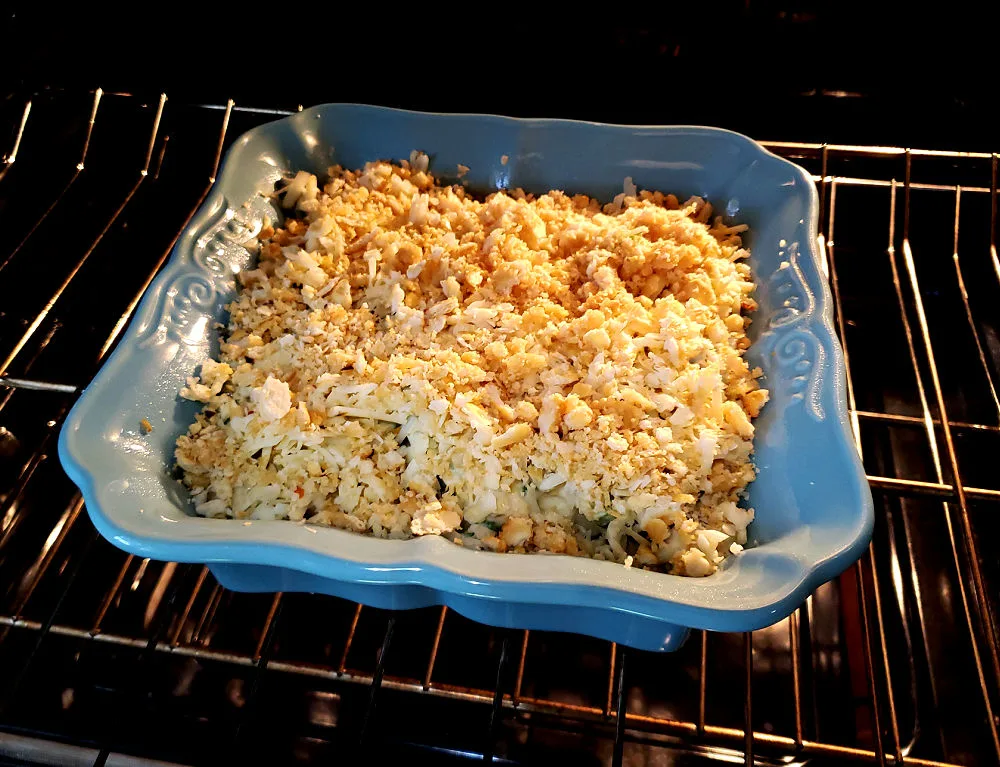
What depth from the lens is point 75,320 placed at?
923mm

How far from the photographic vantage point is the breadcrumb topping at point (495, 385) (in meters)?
0.62

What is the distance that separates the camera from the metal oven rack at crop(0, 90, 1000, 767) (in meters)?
0.65

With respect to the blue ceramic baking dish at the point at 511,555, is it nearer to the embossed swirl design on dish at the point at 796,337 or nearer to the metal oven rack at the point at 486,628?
the embossed swirl design on dish at the point at 796,337

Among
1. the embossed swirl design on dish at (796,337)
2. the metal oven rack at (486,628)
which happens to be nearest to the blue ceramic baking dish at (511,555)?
the embossed swirl design on dish at (796,337)

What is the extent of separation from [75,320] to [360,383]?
0.52m

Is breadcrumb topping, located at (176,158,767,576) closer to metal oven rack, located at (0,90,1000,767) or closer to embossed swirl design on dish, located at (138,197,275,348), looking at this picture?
embossed swirl design on dish, located at (138,197,275,348)

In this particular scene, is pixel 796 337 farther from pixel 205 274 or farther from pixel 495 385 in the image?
pixel 205 274

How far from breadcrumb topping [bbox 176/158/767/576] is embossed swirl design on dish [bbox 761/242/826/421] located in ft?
0.12

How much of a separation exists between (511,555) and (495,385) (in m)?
0.20

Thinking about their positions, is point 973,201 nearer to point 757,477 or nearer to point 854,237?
point 854,237

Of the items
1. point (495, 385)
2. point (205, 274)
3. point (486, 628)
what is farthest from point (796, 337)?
point (205, 274)

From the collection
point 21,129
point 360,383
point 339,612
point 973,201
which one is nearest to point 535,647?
point 339,612

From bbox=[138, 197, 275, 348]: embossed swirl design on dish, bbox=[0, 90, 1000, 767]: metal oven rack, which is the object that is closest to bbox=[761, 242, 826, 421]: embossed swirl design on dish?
bbox=[0, 90, 1000, 767]: metal oven rack

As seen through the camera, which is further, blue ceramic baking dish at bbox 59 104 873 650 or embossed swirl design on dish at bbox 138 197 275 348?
embossed swirl design on dish at bbox 138 197 275 348
